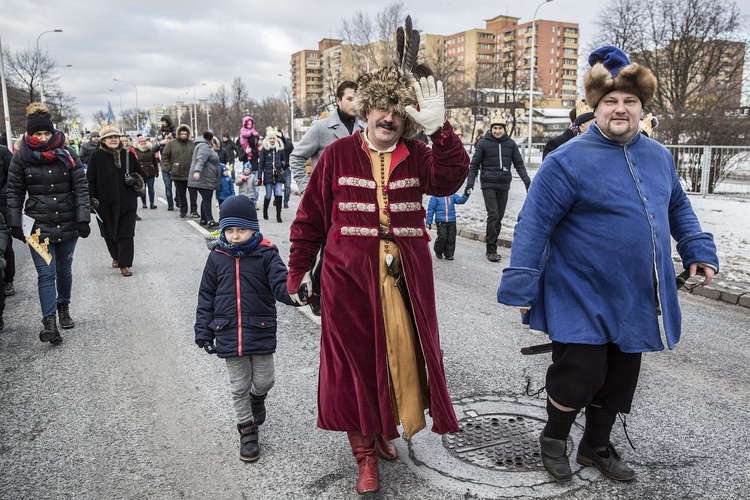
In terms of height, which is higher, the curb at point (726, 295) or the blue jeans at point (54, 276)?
the blue jeans at point (54, 276)

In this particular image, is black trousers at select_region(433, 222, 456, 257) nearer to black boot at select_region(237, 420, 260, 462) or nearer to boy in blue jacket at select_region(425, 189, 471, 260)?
boy in blue jacket at select_region(425, 189, 471, 260)

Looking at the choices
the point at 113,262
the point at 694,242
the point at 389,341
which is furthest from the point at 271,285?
the point at 113,262

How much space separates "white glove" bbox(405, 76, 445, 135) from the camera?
9.61 feet

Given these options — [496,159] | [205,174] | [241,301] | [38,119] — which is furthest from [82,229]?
[205,174]

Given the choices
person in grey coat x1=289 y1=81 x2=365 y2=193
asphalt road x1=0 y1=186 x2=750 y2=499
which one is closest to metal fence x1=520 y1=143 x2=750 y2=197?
asphalt road x1=0 y1=186 x2=750 y2=499

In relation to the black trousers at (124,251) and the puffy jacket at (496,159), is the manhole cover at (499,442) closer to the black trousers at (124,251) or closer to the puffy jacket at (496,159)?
the puffy jacket at (496,159)

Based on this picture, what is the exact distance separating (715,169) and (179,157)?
12835 millimetres

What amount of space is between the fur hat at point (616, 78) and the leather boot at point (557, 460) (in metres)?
1.71

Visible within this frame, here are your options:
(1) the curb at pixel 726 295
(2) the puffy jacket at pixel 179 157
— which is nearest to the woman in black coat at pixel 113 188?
(2) the puffy jacket at pixel 179 157

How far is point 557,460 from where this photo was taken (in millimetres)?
3275

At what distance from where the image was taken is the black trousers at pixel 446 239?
918 centimetres

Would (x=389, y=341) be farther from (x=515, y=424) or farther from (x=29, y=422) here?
(x=29, y=422)

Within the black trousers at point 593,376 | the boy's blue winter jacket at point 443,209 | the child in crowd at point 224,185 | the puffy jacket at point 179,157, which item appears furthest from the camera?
the puffy jacket at point 179,157

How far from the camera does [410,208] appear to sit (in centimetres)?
325
